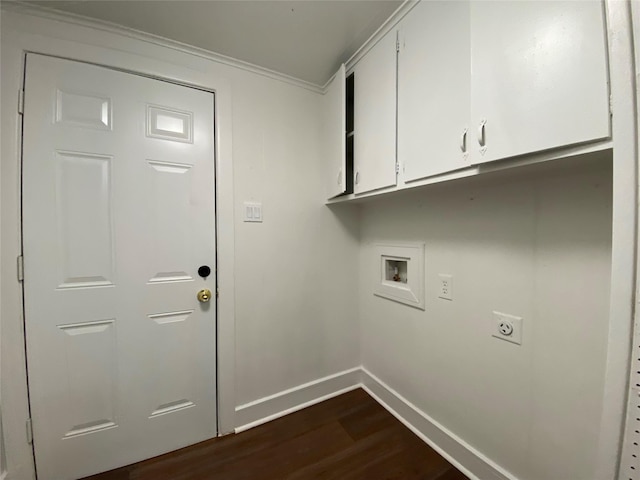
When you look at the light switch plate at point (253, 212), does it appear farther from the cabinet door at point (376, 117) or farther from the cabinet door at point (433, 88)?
the cabinet door at point (433, 88)

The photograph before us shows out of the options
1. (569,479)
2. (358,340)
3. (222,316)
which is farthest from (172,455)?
(569,479)

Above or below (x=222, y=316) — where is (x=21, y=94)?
above

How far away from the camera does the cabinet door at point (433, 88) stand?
34.7 inches

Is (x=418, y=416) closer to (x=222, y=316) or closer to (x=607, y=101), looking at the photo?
(x=222, y=316)

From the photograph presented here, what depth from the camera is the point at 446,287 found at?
126 cm

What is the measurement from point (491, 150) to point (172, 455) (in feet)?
6.88

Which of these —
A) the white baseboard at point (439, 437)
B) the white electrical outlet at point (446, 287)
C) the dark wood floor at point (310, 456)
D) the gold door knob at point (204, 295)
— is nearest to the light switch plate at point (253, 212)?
the gold door knob at point (204, 295)

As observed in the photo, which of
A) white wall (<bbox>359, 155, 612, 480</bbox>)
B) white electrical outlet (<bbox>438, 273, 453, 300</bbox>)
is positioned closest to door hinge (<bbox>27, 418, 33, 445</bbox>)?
white wall (<bbox>359, 155, 612, 480</bbox>)

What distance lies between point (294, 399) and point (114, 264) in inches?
54.4

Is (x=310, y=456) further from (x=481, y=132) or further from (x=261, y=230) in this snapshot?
(x=481, y=132)

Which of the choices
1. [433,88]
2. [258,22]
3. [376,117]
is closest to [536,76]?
[433,88]

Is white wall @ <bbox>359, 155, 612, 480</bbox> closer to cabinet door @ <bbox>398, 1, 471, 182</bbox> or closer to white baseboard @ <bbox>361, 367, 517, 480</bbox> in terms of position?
white baseboard @ <bbox>361, 367, 517, 480</bbox>

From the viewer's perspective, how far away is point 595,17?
1.90ft

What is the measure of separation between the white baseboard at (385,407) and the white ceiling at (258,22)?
2.15m
